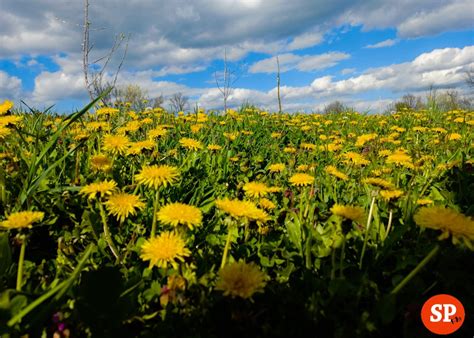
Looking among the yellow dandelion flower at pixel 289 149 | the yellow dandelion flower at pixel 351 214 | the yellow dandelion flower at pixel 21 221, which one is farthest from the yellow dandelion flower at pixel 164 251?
the yellow dandelion flower at pixel 289 149

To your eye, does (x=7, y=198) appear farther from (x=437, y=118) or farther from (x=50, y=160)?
(x=437, y=118)

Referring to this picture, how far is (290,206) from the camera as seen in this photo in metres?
2.34

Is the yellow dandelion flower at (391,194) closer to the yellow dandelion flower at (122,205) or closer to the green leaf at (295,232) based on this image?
the green leaf at (295,232)

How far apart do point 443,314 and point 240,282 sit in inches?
30.8

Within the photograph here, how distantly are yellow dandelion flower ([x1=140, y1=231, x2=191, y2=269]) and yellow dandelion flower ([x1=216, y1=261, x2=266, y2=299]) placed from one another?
20 cm

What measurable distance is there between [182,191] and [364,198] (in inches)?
52.3

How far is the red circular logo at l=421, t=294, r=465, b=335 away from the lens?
1.20m

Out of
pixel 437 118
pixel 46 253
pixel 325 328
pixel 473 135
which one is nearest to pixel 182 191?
pixel 46 253

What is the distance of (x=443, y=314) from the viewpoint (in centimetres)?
124

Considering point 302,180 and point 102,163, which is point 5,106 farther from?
point 302,180

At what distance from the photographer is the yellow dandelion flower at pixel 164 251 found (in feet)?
4.05

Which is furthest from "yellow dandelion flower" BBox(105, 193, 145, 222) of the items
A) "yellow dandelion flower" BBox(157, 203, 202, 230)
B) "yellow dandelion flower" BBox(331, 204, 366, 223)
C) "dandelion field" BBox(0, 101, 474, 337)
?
"yellow dandelion flower" BBox(331, 204, 366, 223)

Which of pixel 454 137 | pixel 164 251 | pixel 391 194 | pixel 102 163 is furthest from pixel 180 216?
pixel 454 137

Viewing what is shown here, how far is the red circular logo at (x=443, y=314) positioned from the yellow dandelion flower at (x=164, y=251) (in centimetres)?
90
